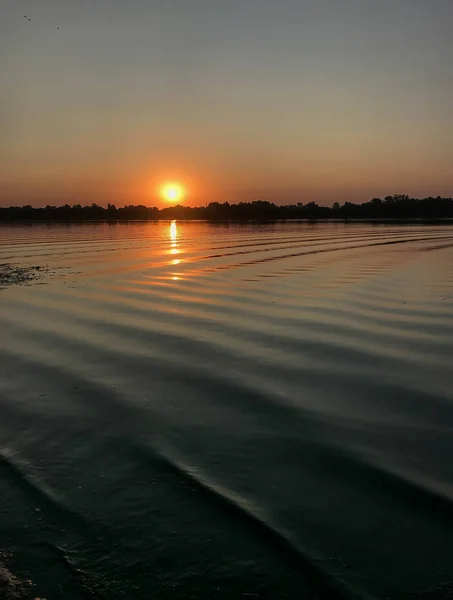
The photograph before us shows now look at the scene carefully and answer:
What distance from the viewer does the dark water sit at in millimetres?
4434

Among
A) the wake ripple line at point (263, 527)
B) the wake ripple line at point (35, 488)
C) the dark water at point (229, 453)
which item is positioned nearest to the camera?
the wake ripple line at point (263, 527)

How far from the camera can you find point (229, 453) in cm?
661

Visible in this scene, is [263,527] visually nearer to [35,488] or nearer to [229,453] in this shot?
[229,453]

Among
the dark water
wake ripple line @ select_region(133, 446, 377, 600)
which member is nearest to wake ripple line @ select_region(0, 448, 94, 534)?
the dark water

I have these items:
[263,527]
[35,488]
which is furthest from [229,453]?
[35,488]

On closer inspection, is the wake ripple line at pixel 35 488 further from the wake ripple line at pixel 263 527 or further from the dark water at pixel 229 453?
the wake ripple line at pixel 263 527

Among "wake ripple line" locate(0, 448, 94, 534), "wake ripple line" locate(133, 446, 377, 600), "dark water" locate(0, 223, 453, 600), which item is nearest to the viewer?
"wake ripple line" locate(133, 446, 377, 600)

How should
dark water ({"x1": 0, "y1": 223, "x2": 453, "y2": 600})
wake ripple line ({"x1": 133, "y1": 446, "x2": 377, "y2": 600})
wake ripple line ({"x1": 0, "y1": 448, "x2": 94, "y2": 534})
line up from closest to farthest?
wake ripple line ({"x1": 133, "y1": 446, "x2": 377, "y2": 600}), dark water ({"x1": 0, "y1": 223, "x2": 453, "y2": 600}), wake ripple line ({"x1": 0, "y1": 448, "x2": 94, "y2": 534})

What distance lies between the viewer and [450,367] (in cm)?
1020

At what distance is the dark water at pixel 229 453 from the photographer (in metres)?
4.43

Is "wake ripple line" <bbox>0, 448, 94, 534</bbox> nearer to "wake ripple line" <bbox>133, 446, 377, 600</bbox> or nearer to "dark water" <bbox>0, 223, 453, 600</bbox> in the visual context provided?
"dark water" <bbox>0, 223, 453, 600</bbox>

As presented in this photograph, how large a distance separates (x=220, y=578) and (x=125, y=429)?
347cm

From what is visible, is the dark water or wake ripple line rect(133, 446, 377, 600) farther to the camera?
the dark water

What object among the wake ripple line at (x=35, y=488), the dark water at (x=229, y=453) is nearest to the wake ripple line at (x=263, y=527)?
the dark water at (x=229, y=453)
